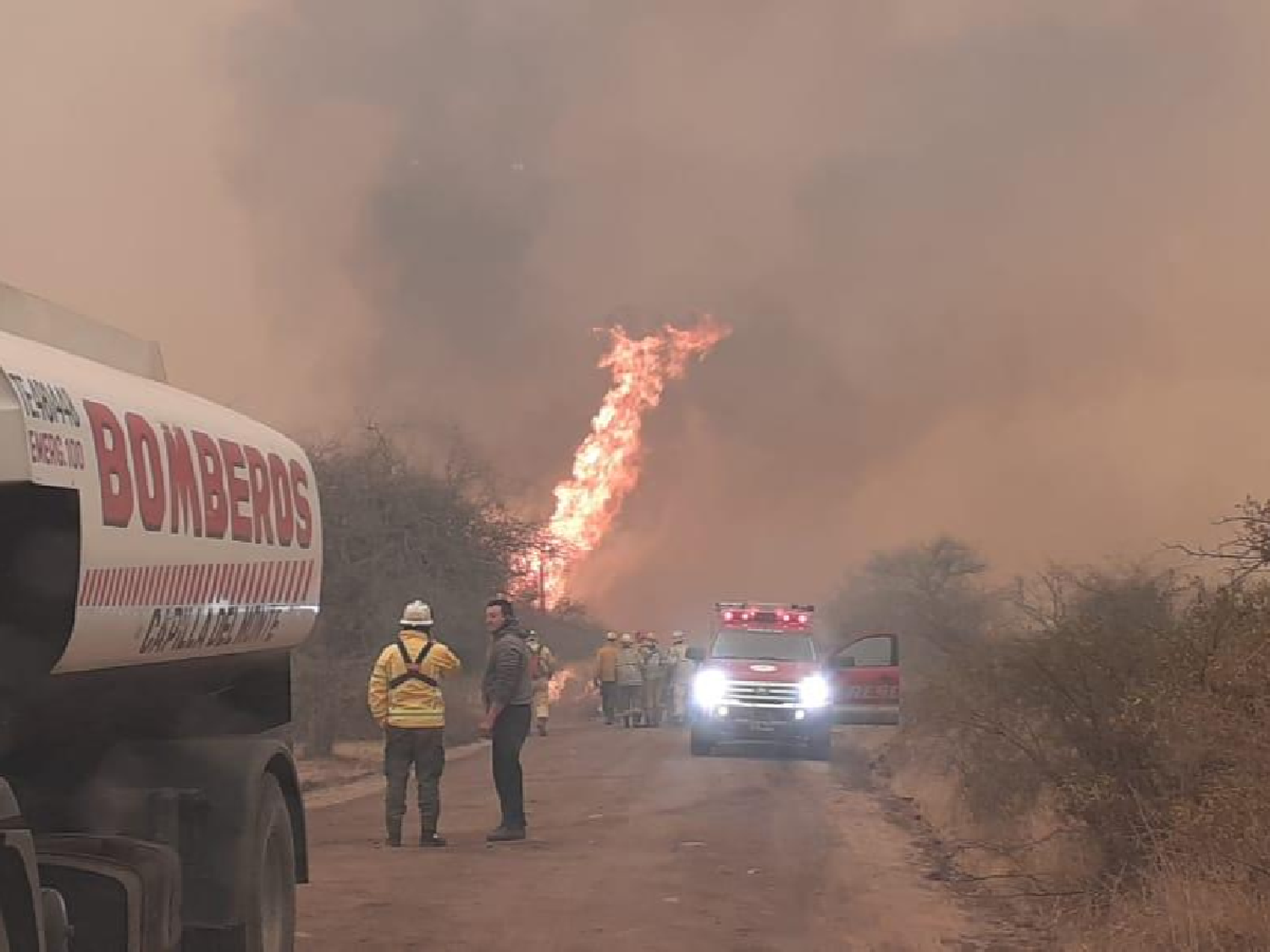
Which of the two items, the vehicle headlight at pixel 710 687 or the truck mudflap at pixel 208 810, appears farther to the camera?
the vehicle headlight at pixel 710 687

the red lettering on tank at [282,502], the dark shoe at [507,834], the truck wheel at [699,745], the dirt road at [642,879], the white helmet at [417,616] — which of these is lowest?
the dirt road at [642,879]

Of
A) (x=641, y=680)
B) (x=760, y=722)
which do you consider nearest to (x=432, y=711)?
(x=760, y=722)

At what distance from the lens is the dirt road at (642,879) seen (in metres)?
9.46

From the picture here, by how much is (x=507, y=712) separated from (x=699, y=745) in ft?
33.4

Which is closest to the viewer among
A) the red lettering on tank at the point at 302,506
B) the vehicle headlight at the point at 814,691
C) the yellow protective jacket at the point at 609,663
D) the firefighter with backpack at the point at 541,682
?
the red lettering on tank at the point at 302,506

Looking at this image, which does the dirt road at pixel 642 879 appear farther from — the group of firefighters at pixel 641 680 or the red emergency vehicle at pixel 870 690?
the group of firefighters at pixel 641 680

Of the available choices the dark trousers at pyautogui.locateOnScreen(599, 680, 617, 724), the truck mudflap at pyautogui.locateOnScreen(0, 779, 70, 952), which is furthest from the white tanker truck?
the dark trousers at pyautogui.locateOnScreen(599, 680, 617, 724)

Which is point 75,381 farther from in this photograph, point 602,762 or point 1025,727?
point 602,762

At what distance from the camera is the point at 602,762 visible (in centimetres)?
2236

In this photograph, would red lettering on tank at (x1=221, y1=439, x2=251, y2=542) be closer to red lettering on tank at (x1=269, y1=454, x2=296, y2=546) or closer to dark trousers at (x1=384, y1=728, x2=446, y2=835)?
red lettering on tank at (x1=269, y1=454, x2=296, y2=546)

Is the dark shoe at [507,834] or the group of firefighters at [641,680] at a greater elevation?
the group of firefighters at [641,680]

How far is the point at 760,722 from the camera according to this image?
23547 mm

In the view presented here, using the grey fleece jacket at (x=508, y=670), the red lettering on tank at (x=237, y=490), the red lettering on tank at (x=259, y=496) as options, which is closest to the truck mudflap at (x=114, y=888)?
the red lettering on tank at (x=237, y=490)

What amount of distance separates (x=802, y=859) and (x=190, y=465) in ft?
25.0
